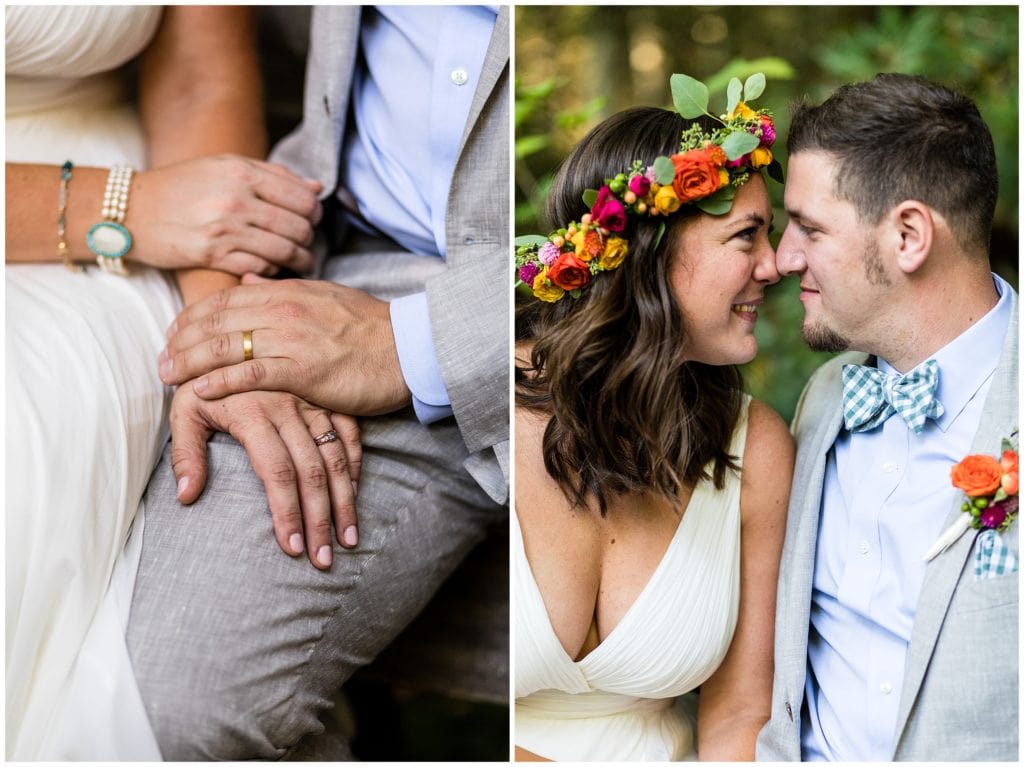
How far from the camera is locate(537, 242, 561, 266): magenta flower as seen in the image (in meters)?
1.55

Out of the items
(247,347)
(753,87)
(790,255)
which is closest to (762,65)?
(753,87)

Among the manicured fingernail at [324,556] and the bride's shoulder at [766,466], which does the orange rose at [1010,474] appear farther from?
the manicured fingernail at [324,556]

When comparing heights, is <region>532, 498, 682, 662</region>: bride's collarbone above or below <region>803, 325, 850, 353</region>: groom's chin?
below

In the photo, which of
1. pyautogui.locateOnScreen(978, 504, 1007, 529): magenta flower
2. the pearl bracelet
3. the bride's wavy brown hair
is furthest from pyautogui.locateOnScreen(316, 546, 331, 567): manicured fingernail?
pyautogui.locateOnScreen(978, 504, 1007, 529): magenta flower

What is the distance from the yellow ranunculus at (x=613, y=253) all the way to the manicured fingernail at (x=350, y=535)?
1.97ft

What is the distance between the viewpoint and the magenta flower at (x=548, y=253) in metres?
1.55

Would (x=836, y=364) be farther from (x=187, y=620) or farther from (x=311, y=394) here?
(x=187, y=620)

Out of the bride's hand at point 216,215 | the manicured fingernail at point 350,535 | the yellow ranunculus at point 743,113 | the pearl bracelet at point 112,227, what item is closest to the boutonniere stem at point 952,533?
the yellow ranunculus at point 743,113

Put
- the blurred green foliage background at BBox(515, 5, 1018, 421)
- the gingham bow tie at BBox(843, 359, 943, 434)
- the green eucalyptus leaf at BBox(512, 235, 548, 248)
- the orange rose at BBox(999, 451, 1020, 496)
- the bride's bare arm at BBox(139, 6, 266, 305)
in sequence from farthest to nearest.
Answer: the blurred green foliage background at BBox(515, 5, 1018, 421) → the bride's bare arm at BBox(139, 6, 266, 305) → the green eucalyptus leaf at BBox(512, 235, 548, 248) → the gingham bow tie at BBox(843, 359, 943, 434) → the orange rose at BBox(999, 451, 1020, 496)

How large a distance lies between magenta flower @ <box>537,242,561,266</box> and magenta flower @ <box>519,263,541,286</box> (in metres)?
0.02

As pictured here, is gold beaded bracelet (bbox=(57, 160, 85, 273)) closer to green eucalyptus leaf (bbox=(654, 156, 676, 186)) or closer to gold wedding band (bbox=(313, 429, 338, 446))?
gold wedding band (bbox=(313, 429, 338, 446))

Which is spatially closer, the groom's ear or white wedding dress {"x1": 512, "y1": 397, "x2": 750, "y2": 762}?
the groom's ear

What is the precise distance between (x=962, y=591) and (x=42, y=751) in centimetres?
147

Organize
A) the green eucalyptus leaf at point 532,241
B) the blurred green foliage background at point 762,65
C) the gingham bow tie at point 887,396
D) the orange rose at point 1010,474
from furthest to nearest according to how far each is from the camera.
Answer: the blurred green foliage background at point 762,65
the green eucalyptus leaf at point 532,241
the gingham bow tie at point 887,396
the orange rose at point 1010,474
